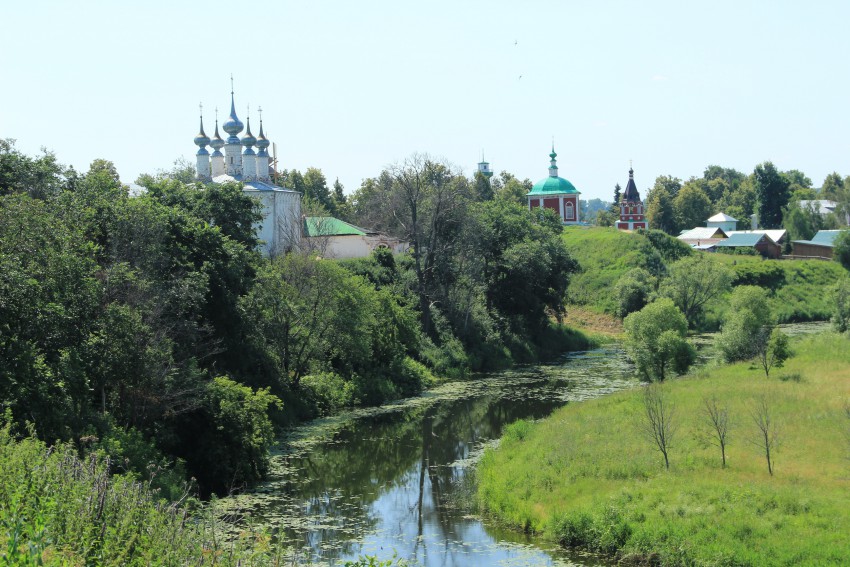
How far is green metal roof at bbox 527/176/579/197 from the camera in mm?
93875

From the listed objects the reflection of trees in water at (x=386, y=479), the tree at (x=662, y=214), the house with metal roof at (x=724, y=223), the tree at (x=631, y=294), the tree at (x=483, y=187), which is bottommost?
the reflection of trees in water at (x=386, y=479)

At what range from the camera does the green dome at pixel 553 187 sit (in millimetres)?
93875

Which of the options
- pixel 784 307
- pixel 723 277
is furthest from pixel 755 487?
pixel 784 307

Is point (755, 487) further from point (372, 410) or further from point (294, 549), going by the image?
point (372, 410)

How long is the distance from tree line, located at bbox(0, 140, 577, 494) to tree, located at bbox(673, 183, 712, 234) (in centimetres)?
5981

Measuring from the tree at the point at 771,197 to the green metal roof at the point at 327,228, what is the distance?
57.9 metres

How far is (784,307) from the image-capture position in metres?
65.6

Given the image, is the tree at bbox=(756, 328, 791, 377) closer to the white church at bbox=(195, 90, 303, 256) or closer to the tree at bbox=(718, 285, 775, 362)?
the tree at bbox=(718, 285, 775, 362)

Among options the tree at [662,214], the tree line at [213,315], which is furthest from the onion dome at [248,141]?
the tree at [662,214]

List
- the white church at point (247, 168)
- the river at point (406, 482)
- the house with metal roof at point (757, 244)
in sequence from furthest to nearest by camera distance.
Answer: the house with metal roof at point (757, 244) < the white church at point (247, 168) < the river at point (406, 482)

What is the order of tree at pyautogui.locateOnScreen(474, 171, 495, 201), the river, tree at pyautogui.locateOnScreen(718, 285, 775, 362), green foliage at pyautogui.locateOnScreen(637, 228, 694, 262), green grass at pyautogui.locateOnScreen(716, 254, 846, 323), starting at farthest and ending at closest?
tree at pyautogui.locateOnScreen(474, 171, 495, 201)
green foliage at pyautogui.locateOnScreen(637, 228, 694, 262)
green grass at pyautogui.locateOnScreen(716, 254, 846, 323)
tree at pyautogui.locateOnScreen(718, 285, 775, 362)
the river

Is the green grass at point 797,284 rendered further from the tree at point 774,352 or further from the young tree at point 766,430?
the young tree at point 766,430

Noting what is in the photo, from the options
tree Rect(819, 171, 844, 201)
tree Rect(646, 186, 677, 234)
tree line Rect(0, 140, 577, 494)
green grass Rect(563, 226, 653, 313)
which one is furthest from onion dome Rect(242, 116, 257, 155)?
tree Rect(819, 171, 844, 201)

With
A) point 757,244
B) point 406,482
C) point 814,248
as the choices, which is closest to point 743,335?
point 406,482
